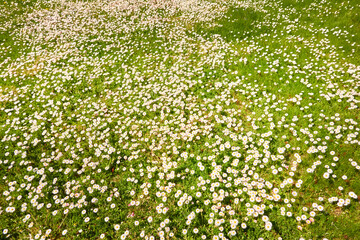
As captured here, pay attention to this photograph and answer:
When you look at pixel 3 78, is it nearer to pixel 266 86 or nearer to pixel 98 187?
pixel 98 187

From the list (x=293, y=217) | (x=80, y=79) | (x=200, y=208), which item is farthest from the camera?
(x=80, y=79)

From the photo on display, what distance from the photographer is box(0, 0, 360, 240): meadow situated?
138 inches

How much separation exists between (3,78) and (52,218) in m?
7.10

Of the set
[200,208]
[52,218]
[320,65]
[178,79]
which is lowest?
[52,218]

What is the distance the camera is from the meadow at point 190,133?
3.51 m

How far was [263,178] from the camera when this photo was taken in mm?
3908

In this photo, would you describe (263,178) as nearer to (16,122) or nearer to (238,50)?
(238,50)

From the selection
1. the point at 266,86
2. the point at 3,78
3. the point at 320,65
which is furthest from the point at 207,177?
the point at 3,78

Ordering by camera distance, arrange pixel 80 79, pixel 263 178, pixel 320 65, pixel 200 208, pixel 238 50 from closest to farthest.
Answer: pixel 200 208
pixel 263 178
pixel 320 65
pixel 80 79
pixel 238 50

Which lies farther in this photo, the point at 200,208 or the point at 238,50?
the point at 238,50

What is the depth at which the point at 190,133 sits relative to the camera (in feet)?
16.4

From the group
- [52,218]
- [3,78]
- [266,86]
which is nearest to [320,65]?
[266,86]

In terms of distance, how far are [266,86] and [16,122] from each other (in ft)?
24.6

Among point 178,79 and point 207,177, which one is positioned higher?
point 178,79
